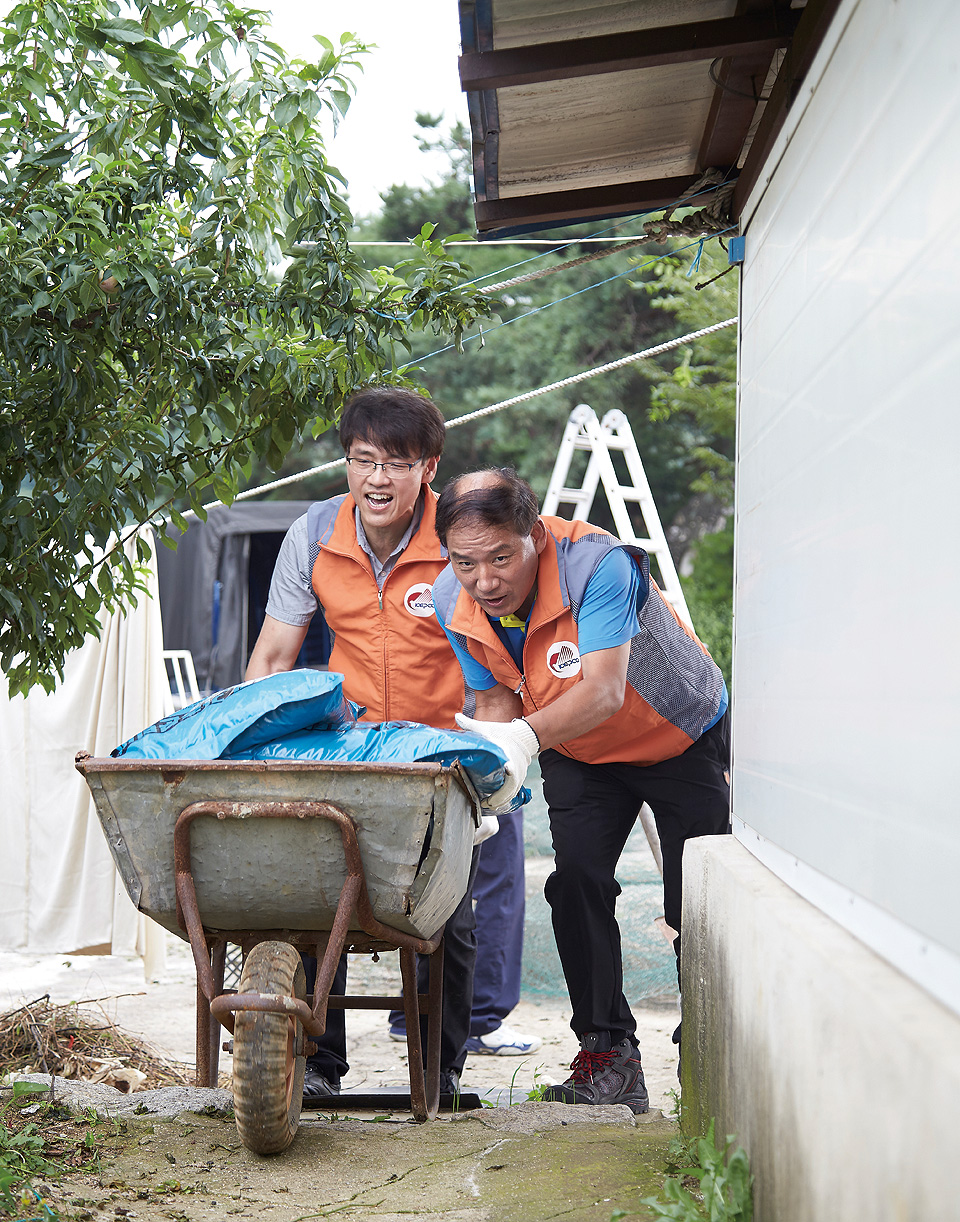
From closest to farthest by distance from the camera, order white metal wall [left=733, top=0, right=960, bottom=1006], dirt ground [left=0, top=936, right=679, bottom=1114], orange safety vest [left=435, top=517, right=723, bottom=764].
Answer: white metal wall [left=733, top=0, right=960, bottom=1006] < orange safety vest [left=435, top=517, right=723, bottom=764] < dirt ground [left=0, top=936, right=679, bottom=1114]

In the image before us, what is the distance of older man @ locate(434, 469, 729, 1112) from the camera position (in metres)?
2.97

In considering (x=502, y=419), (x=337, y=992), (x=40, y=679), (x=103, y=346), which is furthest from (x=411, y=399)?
(x=502, y=419)

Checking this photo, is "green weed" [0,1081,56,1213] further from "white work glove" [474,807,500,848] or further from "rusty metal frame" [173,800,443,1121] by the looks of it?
"white work glove" [474,807,500,848]

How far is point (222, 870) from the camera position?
2.49m

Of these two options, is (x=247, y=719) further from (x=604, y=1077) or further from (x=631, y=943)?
(x=631, y=943)

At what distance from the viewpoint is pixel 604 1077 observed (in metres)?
3.24

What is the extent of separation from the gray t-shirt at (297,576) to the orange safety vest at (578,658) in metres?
0.29

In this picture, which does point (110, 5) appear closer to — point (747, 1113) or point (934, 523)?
point (934, 523)

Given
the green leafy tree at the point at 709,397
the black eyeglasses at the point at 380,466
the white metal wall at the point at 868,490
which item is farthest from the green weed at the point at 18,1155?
the green leafy tree at the point at 709,397

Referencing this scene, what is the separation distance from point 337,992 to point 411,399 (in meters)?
1.74

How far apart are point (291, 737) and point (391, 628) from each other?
88 cm

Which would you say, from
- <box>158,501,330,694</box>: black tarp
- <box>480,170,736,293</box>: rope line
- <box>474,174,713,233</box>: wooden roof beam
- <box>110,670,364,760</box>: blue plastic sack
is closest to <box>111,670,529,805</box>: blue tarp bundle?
<box>110,670,364,760</box>: blue plastic sack

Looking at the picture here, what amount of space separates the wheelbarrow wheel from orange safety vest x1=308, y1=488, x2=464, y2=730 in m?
1.00

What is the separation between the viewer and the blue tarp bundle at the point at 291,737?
2.52 m
